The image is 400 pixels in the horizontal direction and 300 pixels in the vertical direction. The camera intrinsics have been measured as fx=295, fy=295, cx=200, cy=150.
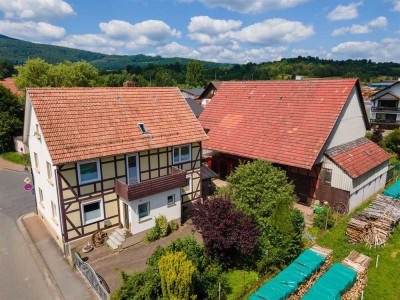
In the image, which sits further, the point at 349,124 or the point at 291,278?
the point at 349,124

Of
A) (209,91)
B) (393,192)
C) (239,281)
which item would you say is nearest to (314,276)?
(239,281)

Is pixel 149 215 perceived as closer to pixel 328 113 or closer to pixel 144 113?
pixel 144 113

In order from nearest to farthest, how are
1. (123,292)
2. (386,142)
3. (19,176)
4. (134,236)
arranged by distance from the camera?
(123,292) → (134,236) → (19,176) → (386,142)

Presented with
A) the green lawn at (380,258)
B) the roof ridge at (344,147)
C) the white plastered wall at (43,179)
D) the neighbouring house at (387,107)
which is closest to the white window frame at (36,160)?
the white plastered wall at (43,179)

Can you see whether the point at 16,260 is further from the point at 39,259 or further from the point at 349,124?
the point at 349,124

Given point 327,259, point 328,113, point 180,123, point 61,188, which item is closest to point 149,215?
point 61,188
